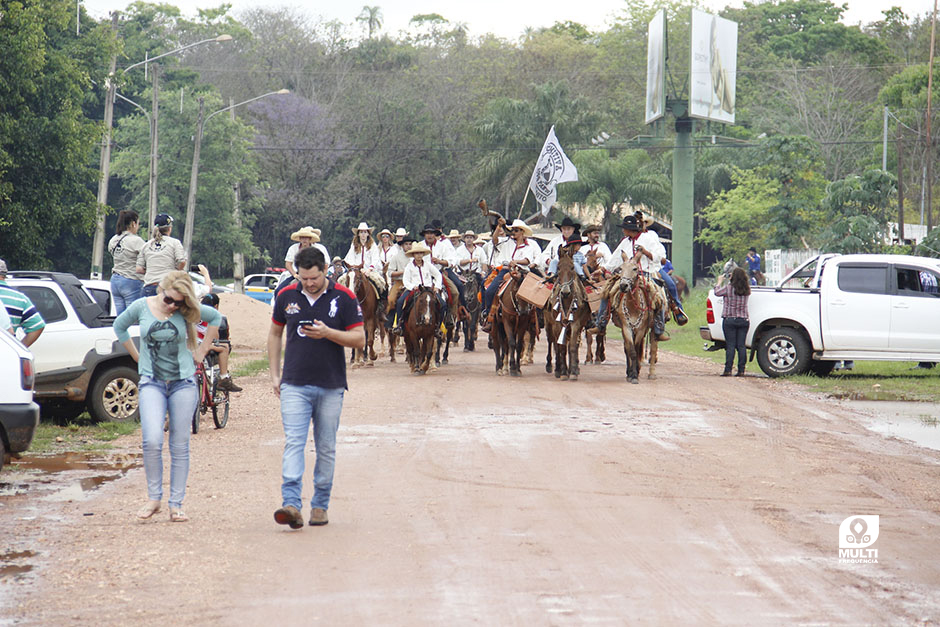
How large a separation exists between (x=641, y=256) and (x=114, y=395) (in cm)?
901

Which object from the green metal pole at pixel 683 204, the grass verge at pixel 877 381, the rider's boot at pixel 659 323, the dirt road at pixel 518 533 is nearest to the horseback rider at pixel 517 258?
the rider's boot at pixel 659 323

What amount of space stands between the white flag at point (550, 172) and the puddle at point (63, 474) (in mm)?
21923

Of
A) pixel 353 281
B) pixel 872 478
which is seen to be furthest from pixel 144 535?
pixel 353 281

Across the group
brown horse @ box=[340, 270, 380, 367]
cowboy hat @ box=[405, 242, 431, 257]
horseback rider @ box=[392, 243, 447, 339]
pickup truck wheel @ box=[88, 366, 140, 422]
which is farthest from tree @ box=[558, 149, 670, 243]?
pickup truck wheel @ box=[88, 366, 140, 422]

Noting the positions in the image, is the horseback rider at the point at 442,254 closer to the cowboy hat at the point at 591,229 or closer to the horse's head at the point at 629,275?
the cowboy hat at the point at 591,229

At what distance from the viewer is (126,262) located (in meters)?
16.2

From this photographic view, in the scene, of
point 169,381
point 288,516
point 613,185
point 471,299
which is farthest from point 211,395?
point 613,185

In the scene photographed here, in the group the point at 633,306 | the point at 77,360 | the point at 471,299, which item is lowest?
the point at 77,360

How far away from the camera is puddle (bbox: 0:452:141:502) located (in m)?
10.2

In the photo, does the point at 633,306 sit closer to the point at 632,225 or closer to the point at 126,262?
the point at 632,225

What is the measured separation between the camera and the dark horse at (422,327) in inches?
793

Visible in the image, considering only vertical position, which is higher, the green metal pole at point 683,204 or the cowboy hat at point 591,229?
the green metal pole at point 683,204

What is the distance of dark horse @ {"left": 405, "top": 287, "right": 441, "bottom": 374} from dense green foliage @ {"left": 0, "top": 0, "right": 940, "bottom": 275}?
18296 millimetres

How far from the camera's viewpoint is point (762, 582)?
275 inches
